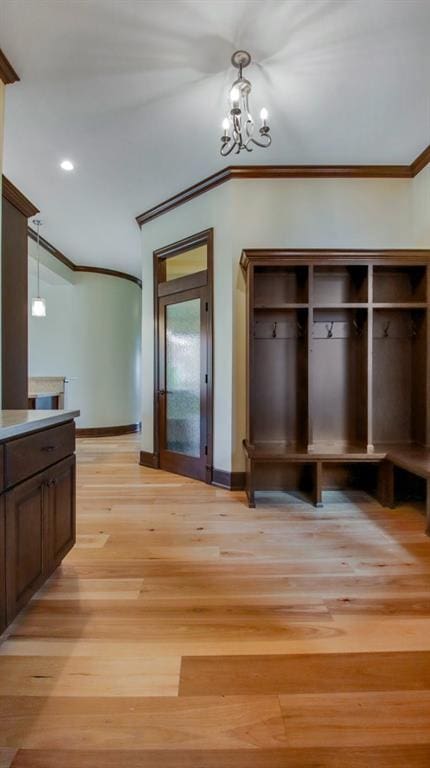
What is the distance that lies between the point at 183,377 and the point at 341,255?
6.31 ft

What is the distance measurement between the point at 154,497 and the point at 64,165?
3.08m

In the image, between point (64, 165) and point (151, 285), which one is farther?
point (151, 285)

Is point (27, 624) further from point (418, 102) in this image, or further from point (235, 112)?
point (418, 102)

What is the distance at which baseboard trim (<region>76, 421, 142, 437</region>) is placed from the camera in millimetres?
6324

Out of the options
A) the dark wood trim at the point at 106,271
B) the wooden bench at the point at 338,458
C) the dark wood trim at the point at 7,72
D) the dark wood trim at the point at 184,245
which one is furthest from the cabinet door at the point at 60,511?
the dark wood trim at the point at 106,271

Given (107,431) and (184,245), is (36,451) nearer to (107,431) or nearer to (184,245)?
(184,245)

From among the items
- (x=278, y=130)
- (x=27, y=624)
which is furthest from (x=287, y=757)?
(x=278, y=130)

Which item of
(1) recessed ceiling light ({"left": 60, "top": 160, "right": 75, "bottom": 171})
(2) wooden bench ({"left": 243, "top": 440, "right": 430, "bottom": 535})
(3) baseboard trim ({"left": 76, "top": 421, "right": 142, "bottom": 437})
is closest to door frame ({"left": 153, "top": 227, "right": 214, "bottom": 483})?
(2) wooden bench ({"left": 243, "top": 440, "right": 430, "bottom": 535})

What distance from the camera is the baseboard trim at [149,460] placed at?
13.6 feet

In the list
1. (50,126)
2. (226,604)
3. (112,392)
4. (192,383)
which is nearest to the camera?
(226,604)

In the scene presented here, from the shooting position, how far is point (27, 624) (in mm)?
1562

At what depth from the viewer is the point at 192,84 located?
2338 mm

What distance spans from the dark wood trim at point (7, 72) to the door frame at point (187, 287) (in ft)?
5.81

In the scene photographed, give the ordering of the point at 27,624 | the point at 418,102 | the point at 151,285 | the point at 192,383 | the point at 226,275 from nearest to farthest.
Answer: the point at 27,624, the point at 418,102, the point at 226,275, the point at 192,383, the point at 151,285
